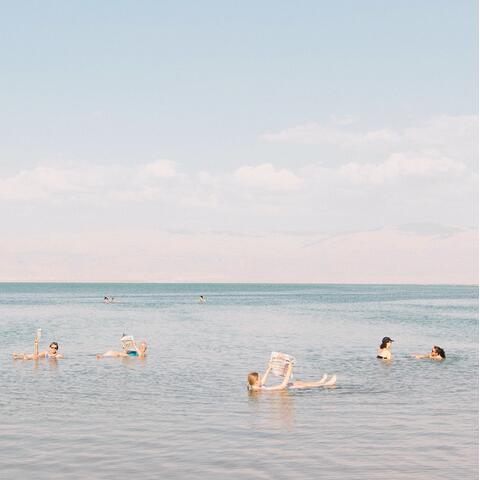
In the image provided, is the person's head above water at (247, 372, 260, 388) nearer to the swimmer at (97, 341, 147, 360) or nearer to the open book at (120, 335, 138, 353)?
the swimmer at (97, 341, 147, 360)

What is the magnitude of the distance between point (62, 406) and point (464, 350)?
33616mm

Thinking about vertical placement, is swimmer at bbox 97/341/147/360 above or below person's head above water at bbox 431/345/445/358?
below

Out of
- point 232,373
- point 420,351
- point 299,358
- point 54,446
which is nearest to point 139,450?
point 54,446

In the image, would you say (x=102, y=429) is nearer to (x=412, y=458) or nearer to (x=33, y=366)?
(x=412, y=458)

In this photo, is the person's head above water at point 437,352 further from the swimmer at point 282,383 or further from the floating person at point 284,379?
the swimmer at point 282,383

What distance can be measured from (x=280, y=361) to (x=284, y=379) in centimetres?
168

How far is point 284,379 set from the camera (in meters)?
32.3

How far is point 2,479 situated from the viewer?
17875 millimetres

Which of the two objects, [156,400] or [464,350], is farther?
[464,350]

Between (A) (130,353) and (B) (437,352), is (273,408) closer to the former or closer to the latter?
(B) (437,352)

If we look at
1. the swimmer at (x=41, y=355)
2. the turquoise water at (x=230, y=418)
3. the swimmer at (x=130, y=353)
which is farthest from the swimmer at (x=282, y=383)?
the swimmer at (x=41, y=355)

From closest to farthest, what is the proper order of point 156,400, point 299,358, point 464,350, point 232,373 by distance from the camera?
point 156,400 < point 232,373 < point 299,358 < point 464,350

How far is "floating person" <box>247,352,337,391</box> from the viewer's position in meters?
30.8

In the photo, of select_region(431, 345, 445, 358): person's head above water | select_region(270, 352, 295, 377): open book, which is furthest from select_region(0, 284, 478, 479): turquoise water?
select_region(270, 352, 295, 377): open book
